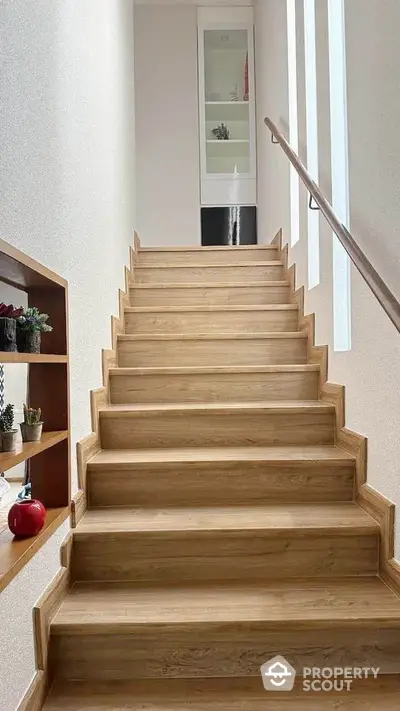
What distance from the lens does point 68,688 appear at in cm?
166

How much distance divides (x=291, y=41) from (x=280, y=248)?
1.28 meters

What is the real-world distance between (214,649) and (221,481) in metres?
0.65

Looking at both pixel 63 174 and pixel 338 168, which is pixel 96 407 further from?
pixel 338 168

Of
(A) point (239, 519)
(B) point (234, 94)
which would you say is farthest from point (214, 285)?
(B) point (234, 94)

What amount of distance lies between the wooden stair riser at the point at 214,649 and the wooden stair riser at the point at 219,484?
0.59m

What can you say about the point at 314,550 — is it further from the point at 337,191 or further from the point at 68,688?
the point at 337,191

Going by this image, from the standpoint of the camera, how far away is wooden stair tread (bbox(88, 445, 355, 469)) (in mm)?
2229

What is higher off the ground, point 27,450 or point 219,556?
point 27,450

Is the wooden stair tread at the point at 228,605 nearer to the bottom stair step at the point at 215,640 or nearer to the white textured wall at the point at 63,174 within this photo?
the bottom stair step at the point at 215,640

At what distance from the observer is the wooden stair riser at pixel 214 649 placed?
170 centimetres

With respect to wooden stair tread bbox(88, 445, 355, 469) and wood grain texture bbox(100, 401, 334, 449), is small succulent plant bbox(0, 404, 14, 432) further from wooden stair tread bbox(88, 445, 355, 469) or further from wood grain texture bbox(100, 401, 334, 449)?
wood grain texture bbox(100, 401, 334, 449)

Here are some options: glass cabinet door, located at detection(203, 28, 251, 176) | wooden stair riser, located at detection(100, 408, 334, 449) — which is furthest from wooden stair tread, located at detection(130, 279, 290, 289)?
glass cabinet door, located at detection(203, 28, 251, 176)

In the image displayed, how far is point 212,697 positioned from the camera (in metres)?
1.62

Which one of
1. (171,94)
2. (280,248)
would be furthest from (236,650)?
(171,94)
